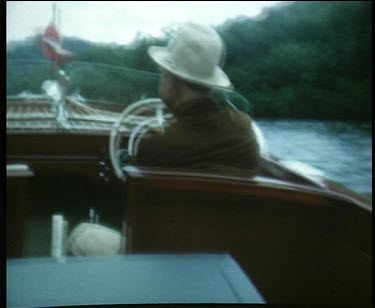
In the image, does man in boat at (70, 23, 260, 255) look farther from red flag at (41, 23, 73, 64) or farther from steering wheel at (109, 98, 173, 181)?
red flag at (41, 23, 73, 64)

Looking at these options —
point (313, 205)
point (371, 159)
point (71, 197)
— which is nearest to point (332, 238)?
point (313, 205)

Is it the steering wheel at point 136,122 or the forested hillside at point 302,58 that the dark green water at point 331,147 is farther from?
the steering wheel at point 136,122

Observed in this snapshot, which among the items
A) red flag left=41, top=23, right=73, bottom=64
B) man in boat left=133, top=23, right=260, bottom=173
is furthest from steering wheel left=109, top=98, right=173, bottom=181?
red flag left=41, top=23, right=73, bottom=64

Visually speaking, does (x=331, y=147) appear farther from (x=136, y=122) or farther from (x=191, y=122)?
(x=136, y=122)

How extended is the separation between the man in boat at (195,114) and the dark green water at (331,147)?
0.10 metres

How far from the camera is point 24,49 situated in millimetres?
1759

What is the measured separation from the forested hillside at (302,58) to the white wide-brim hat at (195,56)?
0.03m

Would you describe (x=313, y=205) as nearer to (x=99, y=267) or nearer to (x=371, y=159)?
(x=371, y=159)

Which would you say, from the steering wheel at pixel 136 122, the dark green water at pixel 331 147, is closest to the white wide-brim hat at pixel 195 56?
the steering wheel at pixel 136 122

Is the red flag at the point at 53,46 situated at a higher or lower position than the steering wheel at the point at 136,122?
higher

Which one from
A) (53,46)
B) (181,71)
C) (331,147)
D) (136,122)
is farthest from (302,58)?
(53,46)

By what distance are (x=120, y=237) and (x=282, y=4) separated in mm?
875

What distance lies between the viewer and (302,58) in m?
1.88

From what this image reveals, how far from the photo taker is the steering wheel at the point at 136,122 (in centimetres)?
179
